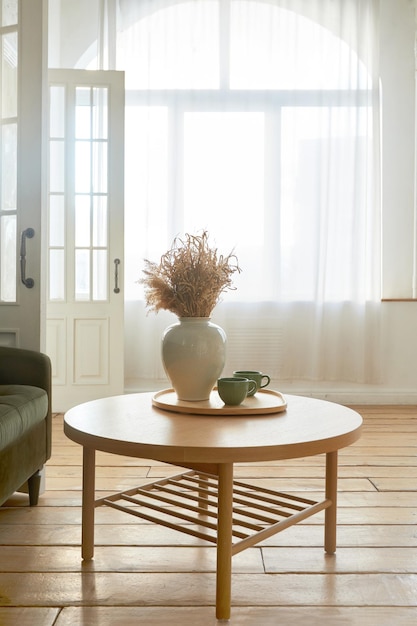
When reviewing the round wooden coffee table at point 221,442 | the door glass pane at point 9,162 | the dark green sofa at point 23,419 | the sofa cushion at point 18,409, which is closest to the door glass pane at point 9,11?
the door glass pane at point 9,162

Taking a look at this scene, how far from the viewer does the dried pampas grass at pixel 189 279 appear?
1.93 meters

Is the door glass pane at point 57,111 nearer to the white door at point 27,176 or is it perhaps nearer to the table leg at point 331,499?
the white door at point 27,176

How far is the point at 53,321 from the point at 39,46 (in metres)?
2.22

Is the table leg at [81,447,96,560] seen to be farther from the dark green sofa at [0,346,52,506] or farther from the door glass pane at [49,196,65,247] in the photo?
the door glass pane at [49,196,65,247]

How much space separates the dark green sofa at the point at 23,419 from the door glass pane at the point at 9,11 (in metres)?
1.34

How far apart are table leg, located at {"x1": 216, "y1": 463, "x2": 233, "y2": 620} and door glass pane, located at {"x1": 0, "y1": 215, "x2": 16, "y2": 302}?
149 centimetres

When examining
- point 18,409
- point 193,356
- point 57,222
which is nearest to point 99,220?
point 57,222

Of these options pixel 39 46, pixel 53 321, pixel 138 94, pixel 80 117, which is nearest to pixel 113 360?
pixel 53 321

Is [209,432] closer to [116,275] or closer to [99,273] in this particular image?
[116,275]

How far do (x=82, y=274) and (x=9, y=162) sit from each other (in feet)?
6.25

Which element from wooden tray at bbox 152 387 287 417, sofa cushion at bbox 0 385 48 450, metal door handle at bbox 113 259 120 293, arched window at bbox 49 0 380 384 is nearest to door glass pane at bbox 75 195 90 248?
metal door handle at bbox 113 259 120 293

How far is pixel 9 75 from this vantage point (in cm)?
266

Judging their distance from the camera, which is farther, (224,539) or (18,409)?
(18,409)

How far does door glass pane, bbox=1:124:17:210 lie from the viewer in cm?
265
